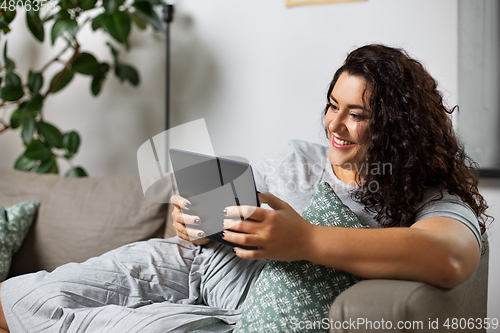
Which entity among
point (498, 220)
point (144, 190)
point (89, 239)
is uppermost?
point (144, 190)

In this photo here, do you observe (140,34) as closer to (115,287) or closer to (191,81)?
(191,81)

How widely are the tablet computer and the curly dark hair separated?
1.18 feet

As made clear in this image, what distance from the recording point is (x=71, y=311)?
0.89 metres

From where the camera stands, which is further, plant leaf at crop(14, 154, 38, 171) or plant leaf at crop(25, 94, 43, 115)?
plant leaf at crop(14, 154, 38, 171)

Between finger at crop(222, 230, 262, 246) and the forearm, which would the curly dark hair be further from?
finger at crop(222, 230, 262, 246)

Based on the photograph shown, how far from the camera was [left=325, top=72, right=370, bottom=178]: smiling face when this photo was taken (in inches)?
40.2

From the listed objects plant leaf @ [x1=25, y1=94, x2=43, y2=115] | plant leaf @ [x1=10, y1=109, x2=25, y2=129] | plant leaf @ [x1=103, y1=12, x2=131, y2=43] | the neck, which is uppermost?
plant leaf @ [x1=103, y1=12, x2=131, y2=43]

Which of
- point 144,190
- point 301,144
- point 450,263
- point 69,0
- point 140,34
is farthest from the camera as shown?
point 140,34

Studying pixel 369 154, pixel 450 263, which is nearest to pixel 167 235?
pixel 369 154

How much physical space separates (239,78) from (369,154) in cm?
100

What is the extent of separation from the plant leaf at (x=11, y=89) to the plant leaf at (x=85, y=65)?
0.24 metres

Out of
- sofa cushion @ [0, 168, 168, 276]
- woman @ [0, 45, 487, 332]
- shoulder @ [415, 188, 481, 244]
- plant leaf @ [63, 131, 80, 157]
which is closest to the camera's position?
woman @ [0, 45, 487, 332]

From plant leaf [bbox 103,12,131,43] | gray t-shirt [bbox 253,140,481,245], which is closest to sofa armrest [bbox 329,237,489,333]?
gray t-shirt [bbox 253,140,481,245]

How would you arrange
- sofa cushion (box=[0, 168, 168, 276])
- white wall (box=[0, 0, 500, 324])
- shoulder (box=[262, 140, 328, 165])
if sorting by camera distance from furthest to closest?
white wall (box=[0, 0, 500, 324]) < sofa cushion (box=[0, 168, 168, 276]) < shoulder (box=[262, 140, 328, 165])
